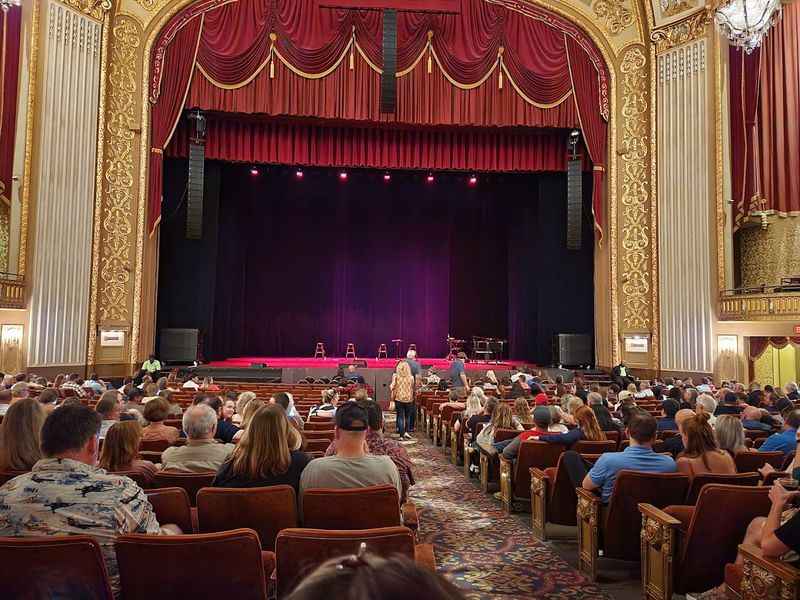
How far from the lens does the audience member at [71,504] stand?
2.35m

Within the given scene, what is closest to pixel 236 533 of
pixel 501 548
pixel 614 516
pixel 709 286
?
pixel 614 516

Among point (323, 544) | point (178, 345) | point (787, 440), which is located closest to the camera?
point (323, 544)

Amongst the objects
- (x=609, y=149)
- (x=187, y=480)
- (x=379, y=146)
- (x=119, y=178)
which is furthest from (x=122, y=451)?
(x=609, y=149)

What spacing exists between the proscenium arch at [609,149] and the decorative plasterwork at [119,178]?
0.77 feet

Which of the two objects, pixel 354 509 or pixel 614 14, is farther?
pixel 614 14

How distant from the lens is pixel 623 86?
52.7ft

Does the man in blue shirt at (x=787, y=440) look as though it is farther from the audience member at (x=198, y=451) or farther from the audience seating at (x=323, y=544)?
the audience member at (x=198, y=451)

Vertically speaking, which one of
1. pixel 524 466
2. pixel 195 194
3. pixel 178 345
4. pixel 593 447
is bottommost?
pixel 524 466

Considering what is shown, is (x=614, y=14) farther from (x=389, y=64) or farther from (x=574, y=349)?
(x=574, y=349)

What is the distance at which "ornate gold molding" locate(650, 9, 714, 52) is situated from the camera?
1472 cm

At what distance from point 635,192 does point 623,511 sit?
13.3 metres

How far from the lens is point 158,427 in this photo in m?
5.19

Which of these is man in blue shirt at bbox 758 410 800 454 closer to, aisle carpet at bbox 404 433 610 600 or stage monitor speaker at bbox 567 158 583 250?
aisle carpet at bbox 404 433 610 600

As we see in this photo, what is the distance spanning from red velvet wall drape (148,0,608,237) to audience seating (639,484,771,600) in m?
13.7
